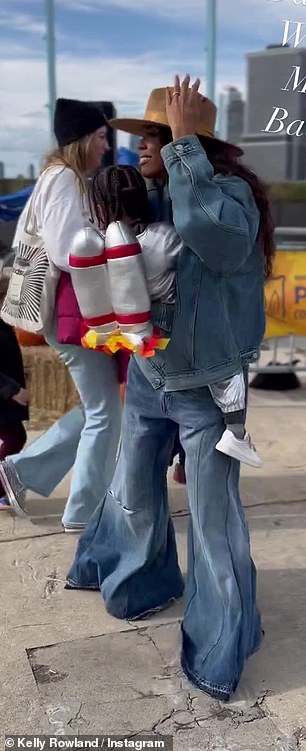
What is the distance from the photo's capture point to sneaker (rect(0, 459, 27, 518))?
349 centimetres

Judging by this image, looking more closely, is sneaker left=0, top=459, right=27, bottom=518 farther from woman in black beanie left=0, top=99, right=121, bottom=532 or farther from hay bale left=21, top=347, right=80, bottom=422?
hay bale left=21, top=347, right=80, bottom=422

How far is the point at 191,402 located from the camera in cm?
225

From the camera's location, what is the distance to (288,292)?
5.68 meters

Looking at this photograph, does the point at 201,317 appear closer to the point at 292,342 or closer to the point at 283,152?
the point at 292,342

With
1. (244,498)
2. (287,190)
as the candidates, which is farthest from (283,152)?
(244,498)

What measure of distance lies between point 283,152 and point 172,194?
17167 millimetres

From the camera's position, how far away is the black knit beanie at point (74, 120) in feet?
10.1

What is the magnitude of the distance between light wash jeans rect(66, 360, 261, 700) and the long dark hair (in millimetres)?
509

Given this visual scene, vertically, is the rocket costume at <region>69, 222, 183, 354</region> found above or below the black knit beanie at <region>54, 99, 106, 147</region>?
below

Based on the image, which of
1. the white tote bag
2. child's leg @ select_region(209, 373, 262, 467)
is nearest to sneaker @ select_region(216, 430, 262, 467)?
child's leg @ select_region(209, 373, 262, 467)

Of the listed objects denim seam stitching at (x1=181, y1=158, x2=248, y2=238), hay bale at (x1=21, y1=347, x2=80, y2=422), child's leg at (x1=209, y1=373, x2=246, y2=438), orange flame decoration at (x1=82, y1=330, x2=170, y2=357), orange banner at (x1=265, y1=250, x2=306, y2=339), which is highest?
denim seam stitching at (x1=181, y1=158, x2=248, y2=238)

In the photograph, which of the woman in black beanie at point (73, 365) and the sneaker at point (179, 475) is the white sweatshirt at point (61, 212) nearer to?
the woman in black beanie at point (73, 365)

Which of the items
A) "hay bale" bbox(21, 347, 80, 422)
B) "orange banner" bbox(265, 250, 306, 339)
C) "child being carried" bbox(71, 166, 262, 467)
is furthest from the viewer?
"orange banner" bbox(265, 250, 306, 339)

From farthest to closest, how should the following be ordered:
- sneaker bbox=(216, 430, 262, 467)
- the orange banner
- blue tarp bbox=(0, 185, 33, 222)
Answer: blue tarp bbox=(0, 185, 33, 222) → the orange banner → sneaker bbox=(216, 430, 262, 467)
